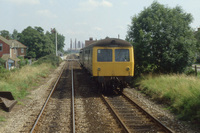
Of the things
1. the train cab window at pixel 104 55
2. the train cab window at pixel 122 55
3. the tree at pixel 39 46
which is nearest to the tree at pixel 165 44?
the train cab window at pixel 122 55

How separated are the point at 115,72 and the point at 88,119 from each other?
14.1 ft

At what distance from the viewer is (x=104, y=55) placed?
11.0 metres

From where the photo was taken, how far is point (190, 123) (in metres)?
6.65

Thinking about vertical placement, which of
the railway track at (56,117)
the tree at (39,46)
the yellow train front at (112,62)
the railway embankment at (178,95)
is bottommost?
the railway track at (56,117)

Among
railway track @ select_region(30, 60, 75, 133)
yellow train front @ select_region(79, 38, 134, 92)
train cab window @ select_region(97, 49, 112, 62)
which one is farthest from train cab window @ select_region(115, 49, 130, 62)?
railway track @ select_region(30, 60, 75, 133)

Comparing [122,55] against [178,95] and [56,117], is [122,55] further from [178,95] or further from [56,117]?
[56,117]

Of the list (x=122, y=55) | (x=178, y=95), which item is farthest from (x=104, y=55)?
(x=178, y=95)

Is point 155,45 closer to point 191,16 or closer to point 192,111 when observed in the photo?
point 191,16

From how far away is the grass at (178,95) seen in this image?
23.2 ft

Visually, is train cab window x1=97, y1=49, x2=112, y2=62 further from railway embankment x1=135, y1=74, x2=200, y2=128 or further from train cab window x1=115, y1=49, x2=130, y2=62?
railway embankment x1=135, y1=74, x2=200, y2=128

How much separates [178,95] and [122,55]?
3730 millimetres

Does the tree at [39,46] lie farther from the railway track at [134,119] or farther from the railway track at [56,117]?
the railway track at [134,119]

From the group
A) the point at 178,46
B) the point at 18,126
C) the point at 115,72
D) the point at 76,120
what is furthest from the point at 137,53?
the point at 18,126

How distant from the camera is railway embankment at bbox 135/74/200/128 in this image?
7055mm
